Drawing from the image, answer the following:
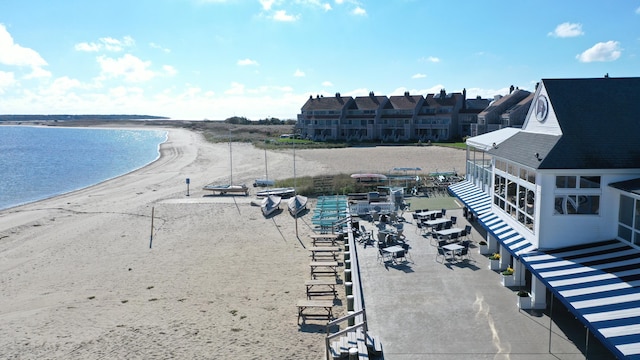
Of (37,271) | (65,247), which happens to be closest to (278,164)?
(65,247)

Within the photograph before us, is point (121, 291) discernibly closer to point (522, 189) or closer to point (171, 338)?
point (171, 338)

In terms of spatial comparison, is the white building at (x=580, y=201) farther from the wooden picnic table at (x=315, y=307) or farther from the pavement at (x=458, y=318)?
the wooden picnic table at (x=315, y=307)

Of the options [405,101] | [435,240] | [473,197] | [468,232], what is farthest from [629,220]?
[405,101]

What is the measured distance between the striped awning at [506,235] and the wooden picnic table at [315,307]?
518cm

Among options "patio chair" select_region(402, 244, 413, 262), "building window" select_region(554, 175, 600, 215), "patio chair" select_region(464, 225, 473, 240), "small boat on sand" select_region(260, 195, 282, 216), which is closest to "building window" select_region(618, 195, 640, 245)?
"building window" select_region(554, 175, 600, 215)

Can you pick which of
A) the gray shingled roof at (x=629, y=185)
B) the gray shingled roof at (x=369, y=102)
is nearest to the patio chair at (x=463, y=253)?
the gray shingled roof at (x=629, y=185)

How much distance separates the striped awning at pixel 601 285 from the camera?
7926 millimetres

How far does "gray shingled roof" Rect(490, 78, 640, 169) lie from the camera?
37.7 ft

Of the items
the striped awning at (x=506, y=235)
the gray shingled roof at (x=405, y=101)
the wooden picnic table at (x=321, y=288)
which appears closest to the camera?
the striped awning at (x=506, y=235)

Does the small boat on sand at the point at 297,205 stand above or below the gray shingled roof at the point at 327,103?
below

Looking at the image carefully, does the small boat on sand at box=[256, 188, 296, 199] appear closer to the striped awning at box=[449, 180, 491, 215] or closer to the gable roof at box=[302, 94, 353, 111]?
the striped awning at box=[449, 180, 491, 215]

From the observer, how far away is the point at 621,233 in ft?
37.4

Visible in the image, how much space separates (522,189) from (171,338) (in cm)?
1063

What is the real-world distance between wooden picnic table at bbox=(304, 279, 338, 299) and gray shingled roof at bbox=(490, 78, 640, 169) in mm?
6699
